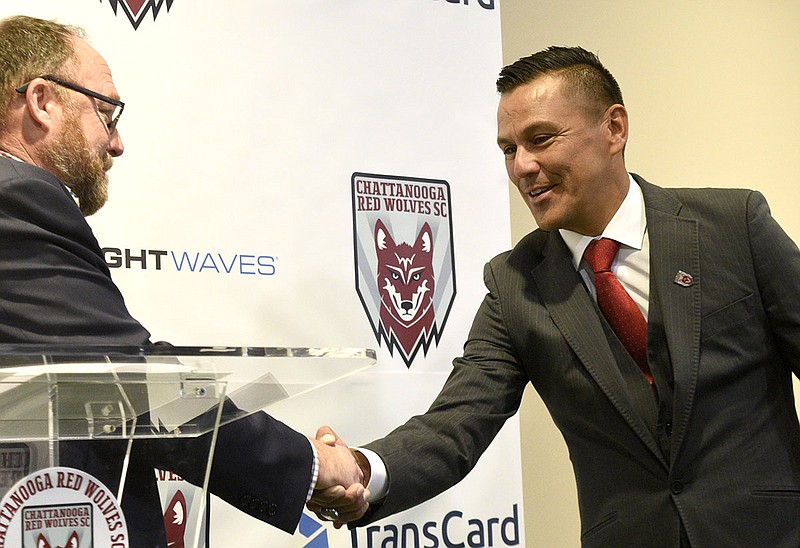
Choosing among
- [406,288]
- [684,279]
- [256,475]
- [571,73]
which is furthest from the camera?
[406,288]

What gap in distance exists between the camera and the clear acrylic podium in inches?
44.7

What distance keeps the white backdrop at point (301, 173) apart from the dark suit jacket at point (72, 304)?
0.76m

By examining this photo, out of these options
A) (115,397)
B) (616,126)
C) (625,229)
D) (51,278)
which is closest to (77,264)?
(51,278)

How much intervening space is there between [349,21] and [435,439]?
1.24 metres

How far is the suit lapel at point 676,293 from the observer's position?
6.85 feet

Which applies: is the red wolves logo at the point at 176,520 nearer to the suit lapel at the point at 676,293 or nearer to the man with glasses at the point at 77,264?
the man with glasses at the point at 77,264

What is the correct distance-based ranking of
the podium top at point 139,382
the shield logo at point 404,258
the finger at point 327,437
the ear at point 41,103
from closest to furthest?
1. the podium top at point 139,382
2. the ear at point 41,103
3. the finger at point 327,437
4. the shield logo at point 404,258

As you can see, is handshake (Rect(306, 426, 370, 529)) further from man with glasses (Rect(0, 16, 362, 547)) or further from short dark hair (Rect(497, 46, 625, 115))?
short dark hair (Rect(497, 46, 625, 115))

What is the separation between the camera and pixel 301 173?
268 centimetres

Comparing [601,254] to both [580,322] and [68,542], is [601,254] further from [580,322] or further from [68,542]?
[68,542]

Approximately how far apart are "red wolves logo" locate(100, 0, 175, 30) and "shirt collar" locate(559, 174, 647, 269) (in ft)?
3.81

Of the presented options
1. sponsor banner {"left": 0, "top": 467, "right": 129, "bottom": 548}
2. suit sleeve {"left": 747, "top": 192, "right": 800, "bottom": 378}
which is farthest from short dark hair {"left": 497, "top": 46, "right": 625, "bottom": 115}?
sponsor banner {"left": 0, "top": 467, "right": 129, "bottom": 548}

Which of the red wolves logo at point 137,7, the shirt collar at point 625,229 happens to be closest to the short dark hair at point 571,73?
the shirt collar at point 625,229

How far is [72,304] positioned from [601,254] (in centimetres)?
124
